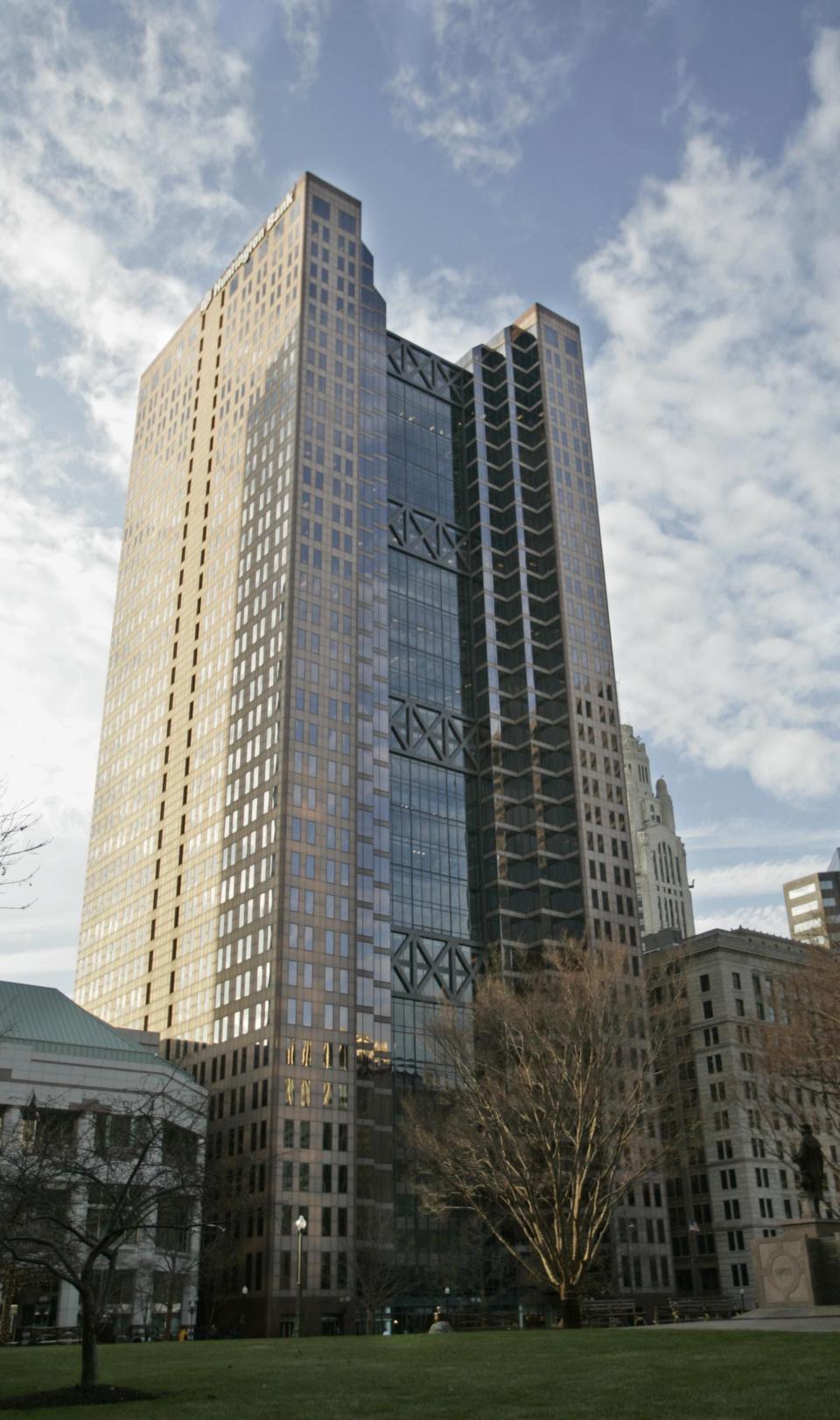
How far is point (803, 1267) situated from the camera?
3991 centimetres

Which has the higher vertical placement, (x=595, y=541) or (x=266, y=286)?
(x=266, y=286)

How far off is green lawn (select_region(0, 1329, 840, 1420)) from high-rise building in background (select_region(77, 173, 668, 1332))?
7553 cm

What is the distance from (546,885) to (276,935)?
127 feet

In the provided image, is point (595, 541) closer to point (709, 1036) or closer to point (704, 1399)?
point (709, 1036)

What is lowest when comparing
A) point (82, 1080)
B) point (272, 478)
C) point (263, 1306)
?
point (263, 1306)

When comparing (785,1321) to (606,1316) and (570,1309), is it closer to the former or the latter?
(570,1309)

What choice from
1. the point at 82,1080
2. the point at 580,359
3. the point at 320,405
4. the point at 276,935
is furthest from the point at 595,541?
the point at 82,1080

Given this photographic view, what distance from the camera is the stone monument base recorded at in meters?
39.6

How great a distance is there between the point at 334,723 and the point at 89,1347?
100.0 metres

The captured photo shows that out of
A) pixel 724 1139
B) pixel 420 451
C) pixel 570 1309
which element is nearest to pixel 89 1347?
pixel 570 1309

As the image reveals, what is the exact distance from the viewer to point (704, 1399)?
59.2ft

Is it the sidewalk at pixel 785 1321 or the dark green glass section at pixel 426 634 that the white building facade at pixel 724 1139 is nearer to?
the dark green glass section at pixel 426 634

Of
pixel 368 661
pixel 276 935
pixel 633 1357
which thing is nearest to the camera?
pixel 633 1357

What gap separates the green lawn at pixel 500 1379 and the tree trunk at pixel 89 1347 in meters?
1.25
